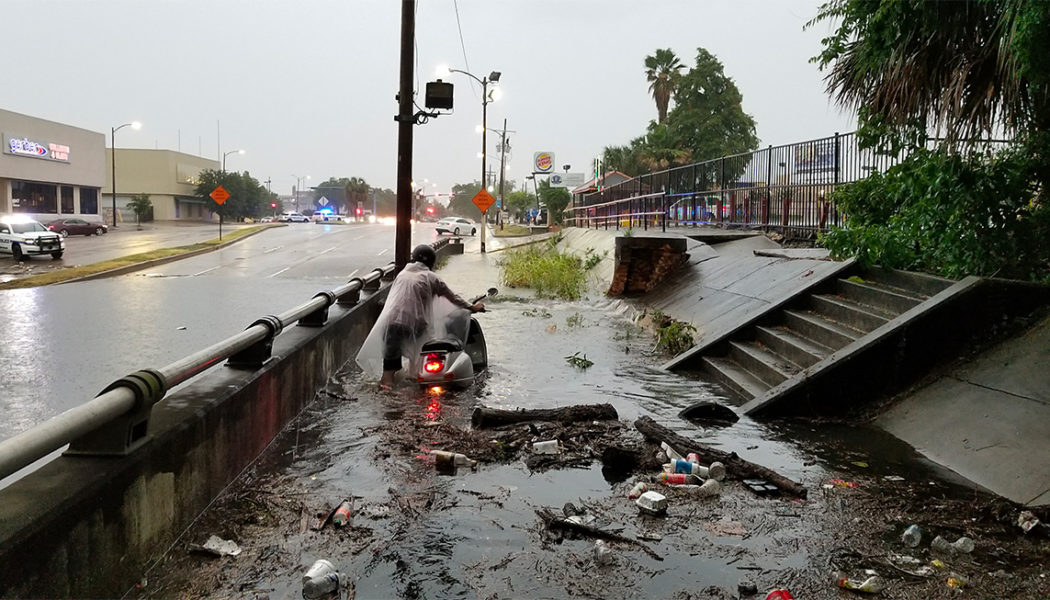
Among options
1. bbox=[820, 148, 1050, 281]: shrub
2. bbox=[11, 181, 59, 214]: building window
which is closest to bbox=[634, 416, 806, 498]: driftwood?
bbox=[820, 148, 1050, 281]: shrub

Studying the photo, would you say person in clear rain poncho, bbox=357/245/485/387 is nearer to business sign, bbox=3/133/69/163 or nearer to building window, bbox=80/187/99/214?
business sign, bbox=3/133/69/163

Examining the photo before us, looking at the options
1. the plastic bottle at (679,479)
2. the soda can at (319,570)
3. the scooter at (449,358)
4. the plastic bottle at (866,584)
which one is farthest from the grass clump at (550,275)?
the soda can at (319,570)

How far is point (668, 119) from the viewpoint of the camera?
7062cm

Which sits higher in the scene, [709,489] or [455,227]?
[455,227]

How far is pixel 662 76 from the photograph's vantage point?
7106 centimetres

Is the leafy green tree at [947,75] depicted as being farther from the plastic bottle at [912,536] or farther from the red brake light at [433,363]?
the red brake light at [433,363]

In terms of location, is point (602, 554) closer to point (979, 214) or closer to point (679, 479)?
point (679, 479)

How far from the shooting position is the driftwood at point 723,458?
561 centimetres

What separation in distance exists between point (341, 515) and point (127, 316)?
12.0 metres

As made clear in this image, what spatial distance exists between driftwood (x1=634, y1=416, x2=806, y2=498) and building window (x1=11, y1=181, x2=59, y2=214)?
6135 cm

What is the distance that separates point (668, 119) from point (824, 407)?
6571 cm

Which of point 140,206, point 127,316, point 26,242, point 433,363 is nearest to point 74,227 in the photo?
point 26,242

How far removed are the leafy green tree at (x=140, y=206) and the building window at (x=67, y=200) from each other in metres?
15.1

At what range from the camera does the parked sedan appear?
52656 mm
